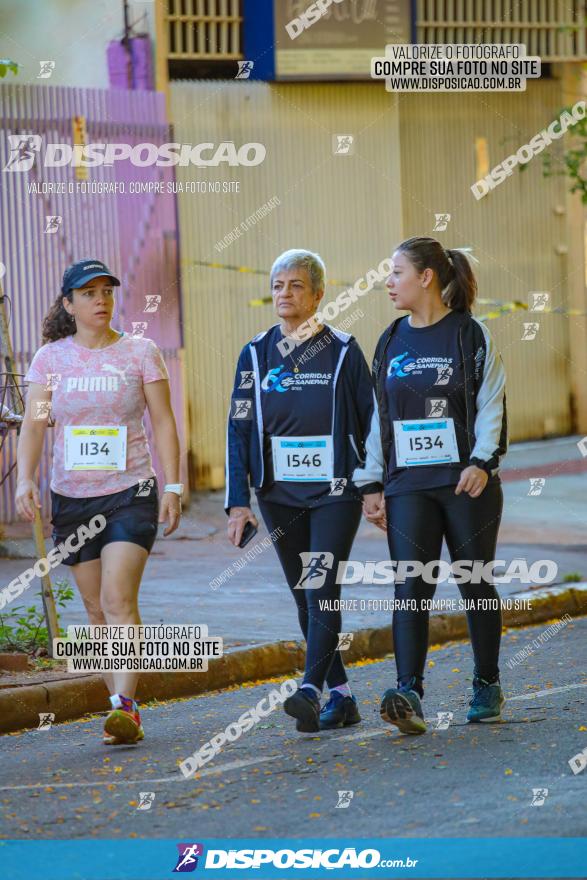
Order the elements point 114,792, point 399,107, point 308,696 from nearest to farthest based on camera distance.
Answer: point 114,792 → point 308,696 → point 399,107

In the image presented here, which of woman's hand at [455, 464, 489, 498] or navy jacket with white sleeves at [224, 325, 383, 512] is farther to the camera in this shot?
navy jacket with white sleeves at [224, 325, 383, 512]

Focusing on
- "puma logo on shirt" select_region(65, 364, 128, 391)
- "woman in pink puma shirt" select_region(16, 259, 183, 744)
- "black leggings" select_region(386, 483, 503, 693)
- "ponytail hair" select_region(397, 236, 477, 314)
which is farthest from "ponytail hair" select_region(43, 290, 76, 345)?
"black leggings" select_region(386, 483, 503, 693)

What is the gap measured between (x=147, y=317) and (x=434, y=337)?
8.05 metres

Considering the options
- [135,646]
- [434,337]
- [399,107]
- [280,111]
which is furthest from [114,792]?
[399,107]

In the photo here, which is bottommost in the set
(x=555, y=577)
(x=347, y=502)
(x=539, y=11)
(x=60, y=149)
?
(x=555, y=577)

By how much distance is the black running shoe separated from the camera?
682cm

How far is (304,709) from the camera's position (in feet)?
22.4

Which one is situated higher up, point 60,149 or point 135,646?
point 60,149

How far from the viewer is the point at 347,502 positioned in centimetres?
697

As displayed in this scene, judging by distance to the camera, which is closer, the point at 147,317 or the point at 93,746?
the point at 93,746

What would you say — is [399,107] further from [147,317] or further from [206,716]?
[206,716]

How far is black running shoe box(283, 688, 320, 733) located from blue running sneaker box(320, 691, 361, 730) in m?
0.17

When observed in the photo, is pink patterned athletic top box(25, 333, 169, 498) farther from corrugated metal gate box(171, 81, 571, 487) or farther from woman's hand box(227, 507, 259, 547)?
corrugated metal gate box(171, 81, 571, 487)

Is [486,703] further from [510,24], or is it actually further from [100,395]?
[510,24]
